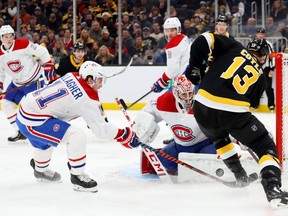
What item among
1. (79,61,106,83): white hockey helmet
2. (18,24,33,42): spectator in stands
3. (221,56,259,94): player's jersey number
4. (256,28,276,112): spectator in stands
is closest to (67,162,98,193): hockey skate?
(79,61,106,83): white hockey helmet

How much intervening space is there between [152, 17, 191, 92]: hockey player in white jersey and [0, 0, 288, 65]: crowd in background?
9.73ft

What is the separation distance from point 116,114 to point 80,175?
447 centimetres

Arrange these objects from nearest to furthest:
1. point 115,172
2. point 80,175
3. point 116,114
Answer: point 80,175 < point 115,172 < point 116,114

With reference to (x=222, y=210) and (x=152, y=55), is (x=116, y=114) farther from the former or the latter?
(x=222, y=210)

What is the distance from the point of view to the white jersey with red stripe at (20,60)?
267 inches

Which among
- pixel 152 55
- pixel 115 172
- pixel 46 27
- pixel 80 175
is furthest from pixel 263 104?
pixel 80 175

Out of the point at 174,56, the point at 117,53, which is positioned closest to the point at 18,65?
the point at 174,56

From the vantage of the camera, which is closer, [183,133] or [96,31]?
[183,133]

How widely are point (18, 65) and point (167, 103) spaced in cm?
Answer: 235

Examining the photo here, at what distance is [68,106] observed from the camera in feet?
14.2

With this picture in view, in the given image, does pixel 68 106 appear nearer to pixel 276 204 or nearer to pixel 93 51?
pixel 276 204

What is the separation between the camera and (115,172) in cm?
508

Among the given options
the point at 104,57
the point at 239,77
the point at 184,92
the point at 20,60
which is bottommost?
the point at 104,57

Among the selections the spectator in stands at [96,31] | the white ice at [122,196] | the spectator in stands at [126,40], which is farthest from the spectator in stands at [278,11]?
the white ice at [122,196]
